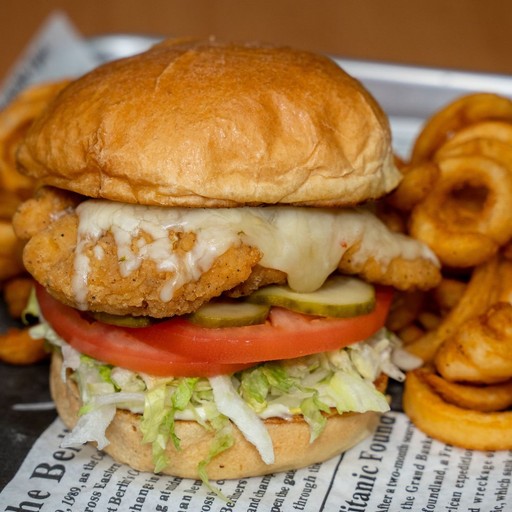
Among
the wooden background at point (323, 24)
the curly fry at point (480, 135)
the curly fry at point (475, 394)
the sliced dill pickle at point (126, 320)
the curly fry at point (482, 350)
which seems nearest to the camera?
the sliced dill pickle at point (126, 320)

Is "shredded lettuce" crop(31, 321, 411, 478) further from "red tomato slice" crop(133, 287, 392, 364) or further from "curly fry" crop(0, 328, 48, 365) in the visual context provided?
"curly fry" crop(0, 328, 48, 365)

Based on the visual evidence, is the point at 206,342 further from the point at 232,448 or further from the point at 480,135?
the point at 480,135

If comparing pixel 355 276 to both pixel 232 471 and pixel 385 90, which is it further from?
pixel 385 90

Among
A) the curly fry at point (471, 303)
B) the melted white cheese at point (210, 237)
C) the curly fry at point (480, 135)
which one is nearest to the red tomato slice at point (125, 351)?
the melted white cheese at point (210, 237)

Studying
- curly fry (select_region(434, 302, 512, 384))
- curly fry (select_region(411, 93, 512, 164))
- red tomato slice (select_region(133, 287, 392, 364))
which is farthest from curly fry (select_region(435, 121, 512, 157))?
red tomato slice (select_region(133, 287, 392, 364))

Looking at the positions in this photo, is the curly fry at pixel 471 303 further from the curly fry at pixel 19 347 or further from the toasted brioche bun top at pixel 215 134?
the curly fry at pixel 19 347

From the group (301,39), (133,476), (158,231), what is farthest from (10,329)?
(301,39)

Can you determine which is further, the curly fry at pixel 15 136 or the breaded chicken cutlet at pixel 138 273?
the curly fry at pixel 15 136
